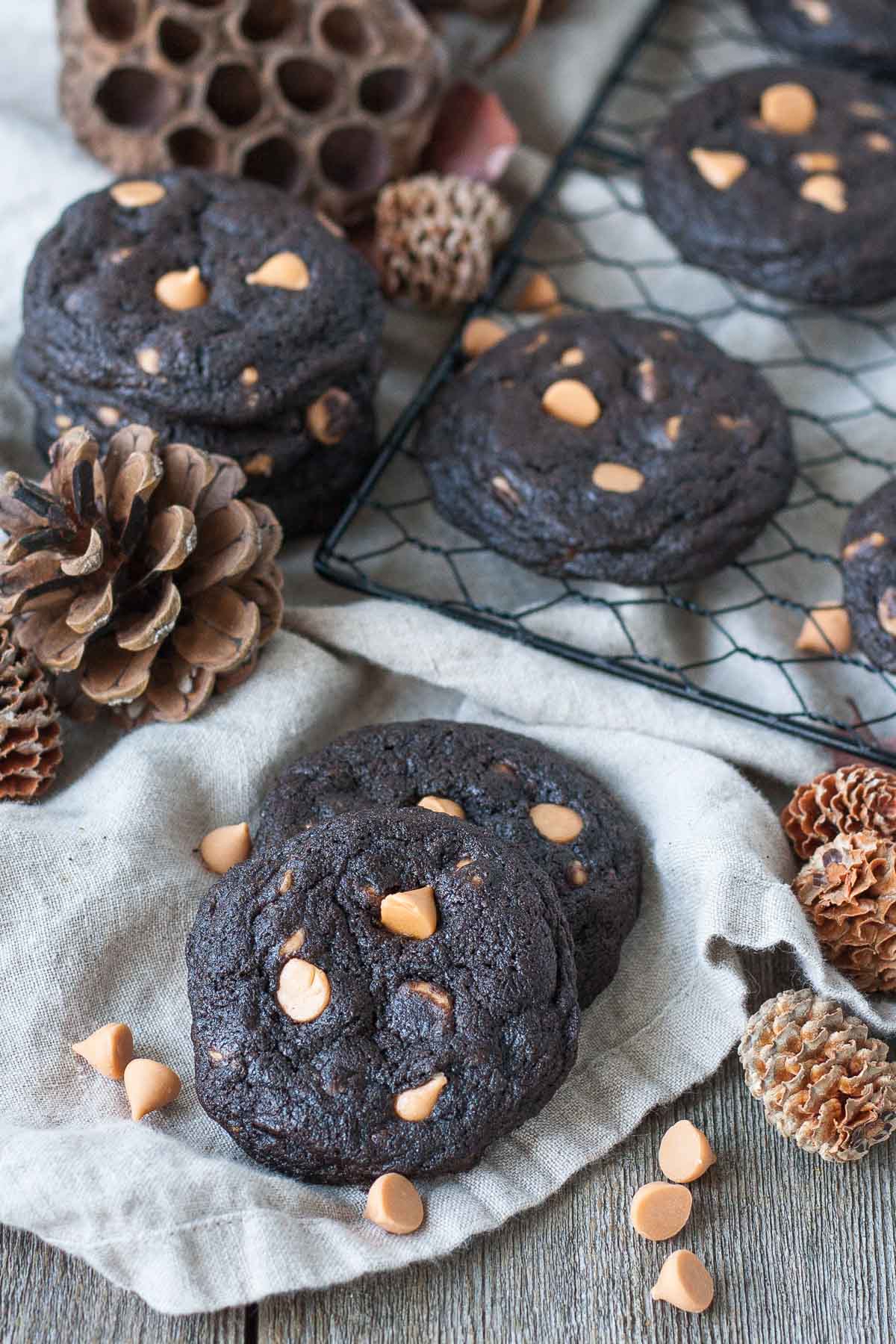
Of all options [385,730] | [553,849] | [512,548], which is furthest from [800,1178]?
[512,548]

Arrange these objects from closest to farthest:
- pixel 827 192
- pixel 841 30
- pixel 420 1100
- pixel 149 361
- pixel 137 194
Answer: pixel 420 1100
pixel 149 361
pixel 137 194
pixel 827 192
pixel 841 30

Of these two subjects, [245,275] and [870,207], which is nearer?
[245,275]

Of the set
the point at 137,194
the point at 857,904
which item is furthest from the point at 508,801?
the point at 137,194

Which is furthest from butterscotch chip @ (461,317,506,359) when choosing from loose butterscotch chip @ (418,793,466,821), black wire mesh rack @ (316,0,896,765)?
loose butterscotch chip @ (418,793,466,821)

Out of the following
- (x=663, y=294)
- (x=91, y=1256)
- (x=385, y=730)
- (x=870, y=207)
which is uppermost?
(x=870, y=207)

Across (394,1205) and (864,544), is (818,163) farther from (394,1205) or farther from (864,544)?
(394,1205)

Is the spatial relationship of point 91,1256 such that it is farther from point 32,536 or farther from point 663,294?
point 663,294
